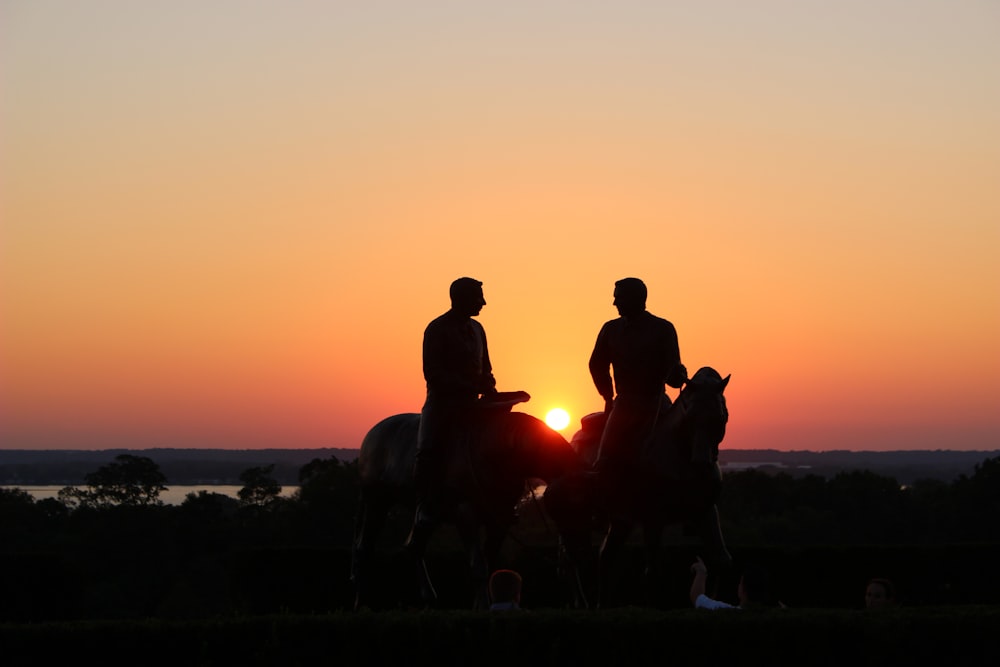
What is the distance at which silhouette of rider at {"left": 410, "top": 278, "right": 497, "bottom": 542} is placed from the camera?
1383 cm

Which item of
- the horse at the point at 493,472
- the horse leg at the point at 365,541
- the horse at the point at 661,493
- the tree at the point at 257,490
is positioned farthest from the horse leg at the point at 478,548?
the tree at the point at 257,490

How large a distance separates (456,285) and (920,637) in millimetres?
6222

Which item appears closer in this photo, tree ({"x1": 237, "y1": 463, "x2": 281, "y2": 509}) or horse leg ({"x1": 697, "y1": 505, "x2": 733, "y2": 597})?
horse leg ({"x1": 697, "y1": 505, "x2": 733, "y2": 597})

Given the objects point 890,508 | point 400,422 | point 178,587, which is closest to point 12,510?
point 178,587

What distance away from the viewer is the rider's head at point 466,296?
47.1 feet

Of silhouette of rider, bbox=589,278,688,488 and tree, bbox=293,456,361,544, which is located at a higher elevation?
silhouette of rider, bbox=589,278,688,488

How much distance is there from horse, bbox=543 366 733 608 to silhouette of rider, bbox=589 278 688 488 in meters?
0.13

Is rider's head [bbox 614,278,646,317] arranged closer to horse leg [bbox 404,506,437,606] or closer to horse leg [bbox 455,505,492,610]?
horse leg [bbox 455,505,492,610]

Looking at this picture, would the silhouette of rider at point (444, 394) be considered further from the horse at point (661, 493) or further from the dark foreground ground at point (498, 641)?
the dark foreground ground at point (498, 641)

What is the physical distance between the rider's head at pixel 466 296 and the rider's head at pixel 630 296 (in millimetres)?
1452

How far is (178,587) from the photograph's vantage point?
57.2 metres

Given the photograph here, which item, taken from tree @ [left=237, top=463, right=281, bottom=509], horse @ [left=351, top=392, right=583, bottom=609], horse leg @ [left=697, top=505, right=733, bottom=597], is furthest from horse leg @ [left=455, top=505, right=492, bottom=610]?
tree @ [left=237, top=463, right=281, bottom=509]

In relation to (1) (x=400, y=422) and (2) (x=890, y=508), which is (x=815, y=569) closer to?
(1) (x=400, y=422)

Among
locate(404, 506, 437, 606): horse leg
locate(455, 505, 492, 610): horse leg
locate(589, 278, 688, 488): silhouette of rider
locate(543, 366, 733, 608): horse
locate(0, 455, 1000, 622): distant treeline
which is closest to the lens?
locate(543, 366, 733, 608): horse
